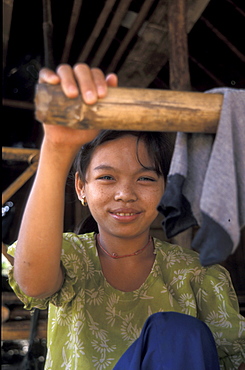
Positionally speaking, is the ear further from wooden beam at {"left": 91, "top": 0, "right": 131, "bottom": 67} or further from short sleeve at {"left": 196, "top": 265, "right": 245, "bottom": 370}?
wooden beam at {"left": 91, "top": 0, "right": 131, "bottom": 67}

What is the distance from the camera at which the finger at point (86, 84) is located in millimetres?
838

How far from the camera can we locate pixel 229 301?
5.23 feet

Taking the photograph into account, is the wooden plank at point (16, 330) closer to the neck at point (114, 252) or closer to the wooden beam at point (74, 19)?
the neck at point (114, 252)

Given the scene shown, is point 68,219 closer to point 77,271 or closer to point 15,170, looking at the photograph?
point 15,170

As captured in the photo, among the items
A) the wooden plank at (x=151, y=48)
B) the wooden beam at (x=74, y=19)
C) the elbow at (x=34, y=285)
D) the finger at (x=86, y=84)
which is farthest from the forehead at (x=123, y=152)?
the wooden plank at (x=151, y=48)

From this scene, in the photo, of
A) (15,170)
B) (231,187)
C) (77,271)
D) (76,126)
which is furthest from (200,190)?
(15,170)

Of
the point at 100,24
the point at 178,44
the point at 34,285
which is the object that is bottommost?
the point at 34,285

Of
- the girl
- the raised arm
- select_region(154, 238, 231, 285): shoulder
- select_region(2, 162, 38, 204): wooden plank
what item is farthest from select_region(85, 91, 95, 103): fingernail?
select_region(2, 162, 38, 204): wooden plank

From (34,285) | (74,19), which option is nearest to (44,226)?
(34,285)

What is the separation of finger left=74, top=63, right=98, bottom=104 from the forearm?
0.64ft

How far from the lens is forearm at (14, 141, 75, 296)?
41.3 inches

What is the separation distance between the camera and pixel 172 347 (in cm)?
114

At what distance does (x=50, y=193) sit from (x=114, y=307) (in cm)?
64

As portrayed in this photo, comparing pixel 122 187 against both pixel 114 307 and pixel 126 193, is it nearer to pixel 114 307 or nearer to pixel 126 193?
pixel 126 193
